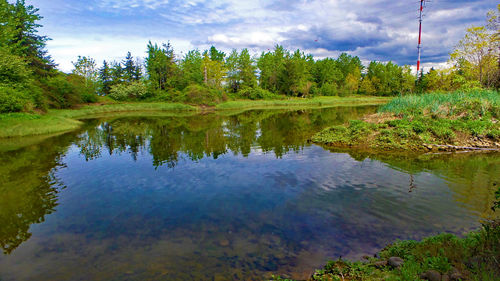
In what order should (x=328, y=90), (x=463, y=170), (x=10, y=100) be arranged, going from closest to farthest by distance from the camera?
(x=463, y=170), (x=10, y=100), (x=328, y=90)

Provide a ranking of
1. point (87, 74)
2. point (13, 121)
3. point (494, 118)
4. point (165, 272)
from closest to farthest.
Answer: point (165, 272) → point (494, 118) → point (13, 121) → point (87, 74)

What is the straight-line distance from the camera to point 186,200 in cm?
993

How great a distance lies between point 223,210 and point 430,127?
1513 centimetres

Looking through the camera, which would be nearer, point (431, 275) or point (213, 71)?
point (431, 275)

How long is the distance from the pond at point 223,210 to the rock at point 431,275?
5.95 feet

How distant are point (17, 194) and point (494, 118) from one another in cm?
2699

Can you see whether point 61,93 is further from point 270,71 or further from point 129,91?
point 270,71

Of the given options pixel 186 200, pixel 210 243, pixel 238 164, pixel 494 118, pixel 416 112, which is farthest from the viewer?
pixel 416 112

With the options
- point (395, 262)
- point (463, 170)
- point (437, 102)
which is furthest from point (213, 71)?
point (395, 262)

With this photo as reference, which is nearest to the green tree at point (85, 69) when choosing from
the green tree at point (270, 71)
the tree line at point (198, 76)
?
the tree line at point (198, 76)

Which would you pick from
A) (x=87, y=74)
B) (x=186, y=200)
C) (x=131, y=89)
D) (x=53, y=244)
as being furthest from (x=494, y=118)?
(x=87, y=74)

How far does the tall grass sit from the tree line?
718 cm

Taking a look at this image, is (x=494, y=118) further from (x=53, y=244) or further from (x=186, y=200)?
(x=53, y=244)

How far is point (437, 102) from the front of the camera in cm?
1988
